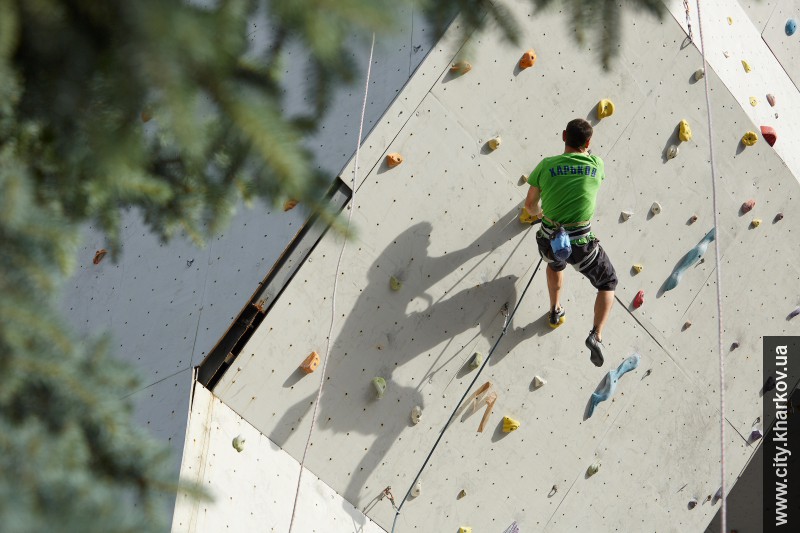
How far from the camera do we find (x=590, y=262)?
11.4ft

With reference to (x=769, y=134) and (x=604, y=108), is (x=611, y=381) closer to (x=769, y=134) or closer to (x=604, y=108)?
(x=604, y=108)

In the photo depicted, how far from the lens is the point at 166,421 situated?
2.95 m

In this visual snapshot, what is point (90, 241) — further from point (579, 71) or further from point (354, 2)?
point (354, 2)

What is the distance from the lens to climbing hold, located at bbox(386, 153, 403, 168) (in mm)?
3260

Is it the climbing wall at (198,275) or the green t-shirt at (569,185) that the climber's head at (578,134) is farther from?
the climbing wall at (198,275)

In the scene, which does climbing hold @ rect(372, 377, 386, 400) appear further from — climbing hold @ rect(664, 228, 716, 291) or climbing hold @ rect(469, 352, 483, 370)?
climbing hold @ rect(664, 228, 716, 291)

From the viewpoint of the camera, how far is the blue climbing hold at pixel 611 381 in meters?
3.87

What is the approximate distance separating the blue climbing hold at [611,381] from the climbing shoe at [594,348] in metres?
0.37

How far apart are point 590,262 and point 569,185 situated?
36 cm

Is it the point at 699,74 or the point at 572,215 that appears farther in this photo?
the point at 699,74

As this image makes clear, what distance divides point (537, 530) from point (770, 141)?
2103mm

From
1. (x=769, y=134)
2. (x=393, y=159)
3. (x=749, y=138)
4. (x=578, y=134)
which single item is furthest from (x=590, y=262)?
(x=769, y=134)

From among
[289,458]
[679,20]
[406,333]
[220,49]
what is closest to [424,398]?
[406,333]

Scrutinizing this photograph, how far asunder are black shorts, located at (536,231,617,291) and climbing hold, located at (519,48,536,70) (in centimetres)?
66
